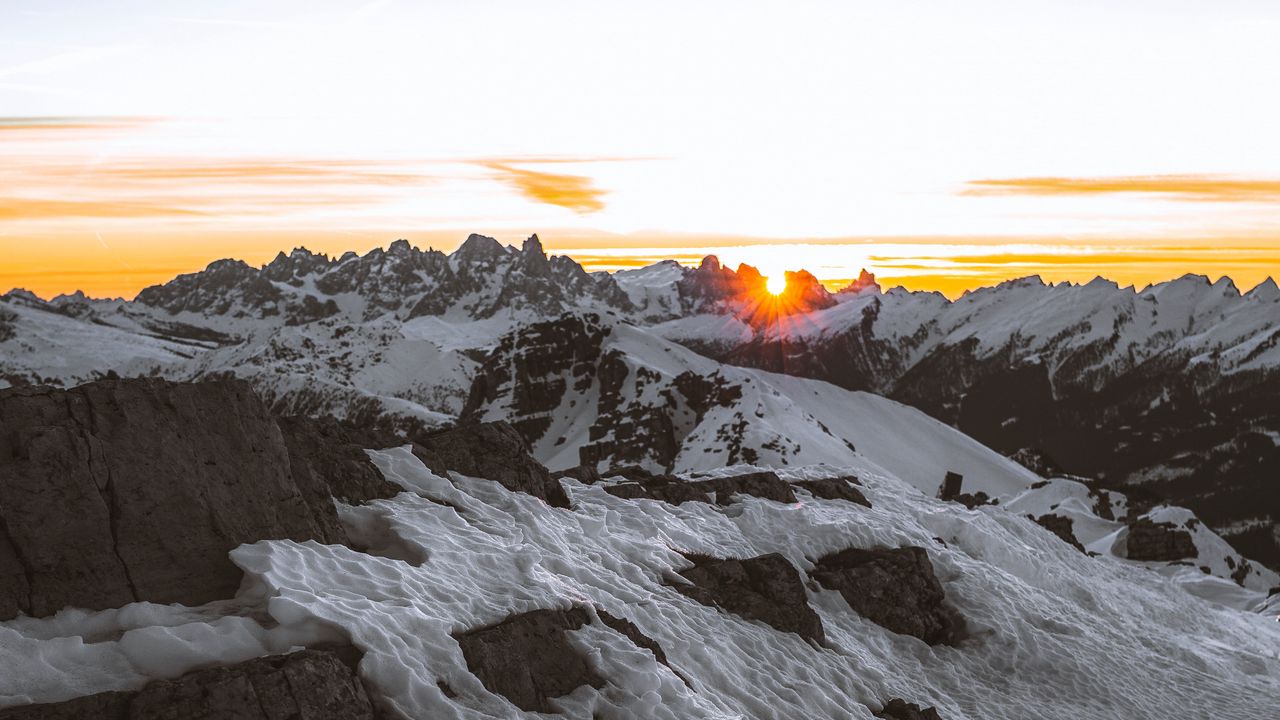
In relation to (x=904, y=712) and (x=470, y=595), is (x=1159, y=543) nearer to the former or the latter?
(x=904, y=712)

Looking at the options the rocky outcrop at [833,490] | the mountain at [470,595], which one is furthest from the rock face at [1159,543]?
the rocky outcrop at [833,490]

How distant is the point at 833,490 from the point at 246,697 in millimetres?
32194

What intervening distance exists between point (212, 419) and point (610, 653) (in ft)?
28.0

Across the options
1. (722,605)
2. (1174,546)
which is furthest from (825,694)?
(1174,546)

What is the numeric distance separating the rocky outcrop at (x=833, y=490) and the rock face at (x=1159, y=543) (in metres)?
59.3

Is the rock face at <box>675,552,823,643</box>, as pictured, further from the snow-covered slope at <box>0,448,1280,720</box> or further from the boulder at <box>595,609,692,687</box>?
the boulder at <box>595,609,692,687</box>

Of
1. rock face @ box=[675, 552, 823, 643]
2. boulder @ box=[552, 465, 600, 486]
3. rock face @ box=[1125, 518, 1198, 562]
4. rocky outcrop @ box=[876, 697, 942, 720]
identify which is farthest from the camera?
rock face @ box=[1125, 518, 1198, 562]

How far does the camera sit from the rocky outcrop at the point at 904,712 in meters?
25.3

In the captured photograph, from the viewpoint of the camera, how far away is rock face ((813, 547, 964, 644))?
32.1 metres

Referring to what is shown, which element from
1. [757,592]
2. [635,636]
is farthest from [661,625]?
[757,592]

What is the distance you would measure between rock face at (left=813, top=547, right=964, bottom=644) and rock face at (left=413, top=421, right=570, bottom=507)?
8837mm

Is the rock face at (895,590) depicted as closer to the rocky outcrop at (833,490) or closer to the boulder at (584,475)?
Result: the boulder at (584,475)

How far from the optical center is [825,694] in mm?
24797

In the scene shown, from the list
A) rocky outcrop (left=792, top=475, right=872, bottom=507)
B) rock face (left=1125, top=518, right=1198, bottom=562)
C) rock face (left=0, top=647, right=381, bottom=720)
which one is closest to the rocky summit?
rock face (left=0, top=647, right=381, bottom=720)
